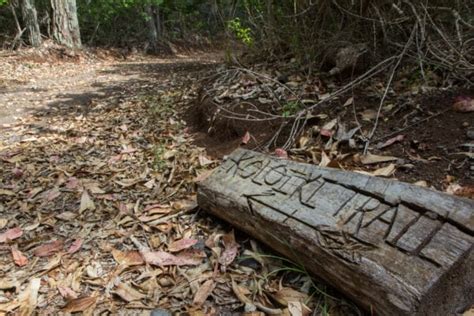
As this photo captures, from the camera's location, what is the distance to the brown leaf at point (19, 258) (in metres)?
1.79

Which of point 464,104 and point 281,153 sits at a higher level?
point 464,104

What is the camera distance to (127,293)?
1.55 metres

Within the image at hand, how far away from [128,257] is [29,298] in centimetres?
43

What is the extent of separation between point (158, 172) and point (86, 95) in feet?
9.69

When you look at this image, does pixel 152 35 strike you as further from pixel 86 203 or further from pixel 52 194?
pixel 86 203

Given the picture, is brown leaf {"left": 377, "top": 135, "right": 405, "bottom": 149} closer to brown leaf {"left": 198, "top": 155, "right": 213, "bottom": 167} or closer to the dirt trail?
brown leaf {"left": 198, "top": 155, "right": 213, "bottom": 167}

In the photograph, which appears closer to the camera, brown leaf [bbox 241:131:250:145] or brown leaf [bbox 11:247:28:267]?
brown leaf [bbox 11:247:28:267]

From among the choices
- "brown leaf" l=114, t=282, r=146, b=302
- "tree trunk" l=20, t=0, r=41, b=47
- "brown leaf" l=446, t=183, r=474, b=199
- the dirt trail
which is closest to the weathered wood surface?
"brown leaf" l=446, t=183, r=474, b=199

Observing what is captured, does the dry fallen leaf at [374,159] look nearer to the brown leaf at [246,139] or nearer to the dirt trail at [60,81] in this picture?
the brown leaf at [246,139]

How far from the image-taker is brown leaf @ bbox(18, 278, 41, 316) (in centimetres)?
149

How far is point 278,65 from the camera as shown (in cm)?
368

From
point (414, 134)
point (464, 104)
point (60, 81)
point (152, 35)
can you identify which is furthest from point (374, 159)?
point (152, 35)

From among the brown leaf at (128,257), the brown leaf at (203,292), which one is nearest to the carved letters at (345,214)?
the brown leaf at (203,292)

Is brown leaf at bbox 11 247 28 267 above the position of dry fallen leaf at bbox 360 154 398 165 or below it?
below
